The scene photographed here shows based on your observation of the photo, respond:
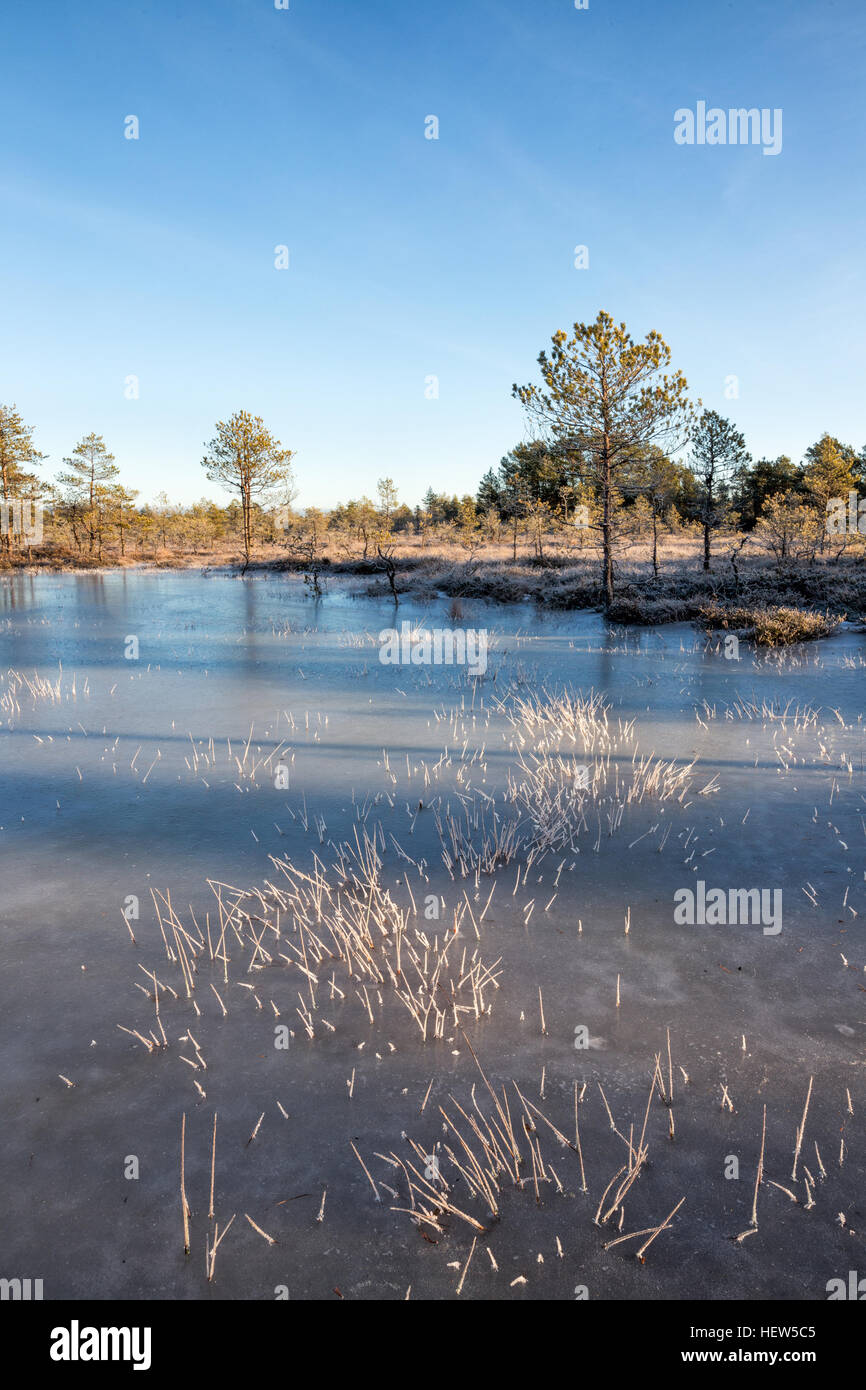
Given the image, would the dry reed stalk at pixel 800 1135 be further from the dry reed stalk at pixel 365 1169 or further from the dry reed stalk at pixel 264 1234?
the dry reed stalk at pixel 264 1234

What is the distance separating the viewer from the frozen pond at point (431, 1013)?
266cm

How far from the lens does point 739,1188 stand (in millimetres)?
2852

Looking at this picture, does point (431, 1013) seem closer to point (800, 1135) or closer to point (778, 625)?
point (800, 1135)

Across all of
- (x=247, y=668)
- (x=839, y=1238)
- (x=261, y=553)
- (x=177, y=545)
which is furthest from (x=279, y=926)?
(x=177, y=545)

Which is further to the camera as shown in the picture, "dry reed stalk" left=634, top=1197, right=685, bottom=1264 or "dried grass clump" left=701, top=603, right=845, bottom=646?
"dried grass clump" left=701, top=603, right=845, bottom=646

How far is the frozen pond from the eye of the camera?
2.66 meters

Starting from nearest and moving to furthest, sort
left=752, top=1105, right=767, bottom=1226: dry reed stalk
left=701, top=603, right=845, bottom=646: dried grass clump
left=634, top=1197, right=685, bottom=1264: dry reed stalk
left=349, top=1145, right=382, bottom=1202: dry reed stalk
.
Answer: left=634, top=1197, right=685, bottom=1264: dry reed stalk < left=752, top=1105, right=767, bottom=1226: dry reed stalk < left=349, top=1145, right=382, bottom=1202: dry reed stalk < left=701, top=603, right=845, bottom=646: dried grass clump

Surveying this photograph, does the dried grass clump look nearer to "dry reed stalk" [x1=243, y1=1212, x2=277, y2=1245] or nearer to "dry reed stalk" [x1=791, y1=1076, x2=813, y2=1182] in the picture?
"dry reed stalk" [x1=791, y1=1076, x2=813, y2=1182]

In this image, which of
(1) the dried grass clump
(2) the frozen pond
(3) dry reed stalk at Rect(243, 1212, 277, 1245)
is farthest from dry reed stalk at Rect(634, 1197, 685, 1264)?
(1) the dried grass clump

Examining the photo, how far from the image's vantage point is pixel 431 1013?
400cm

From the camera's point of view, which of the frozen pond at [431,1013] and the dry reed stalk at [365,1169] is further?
the dry reed stalk at [365,1169]

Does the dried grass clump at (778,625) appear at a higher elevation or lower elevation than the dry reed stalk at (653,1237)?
higher

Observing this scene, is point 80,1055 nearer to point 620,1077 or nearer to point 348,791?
point 620,1077

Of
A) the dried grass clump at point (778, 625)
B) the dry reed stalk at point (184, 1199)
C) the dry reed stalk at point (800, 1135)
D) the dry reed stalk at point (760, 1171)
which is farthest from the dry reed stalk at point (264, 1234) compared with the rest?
the dried grass clump at point (778, 625)
